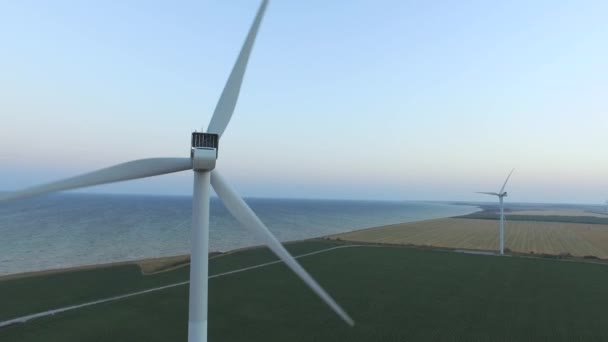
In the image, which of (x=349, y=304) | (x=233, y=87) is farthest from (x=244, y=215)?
(x=349, y=304)

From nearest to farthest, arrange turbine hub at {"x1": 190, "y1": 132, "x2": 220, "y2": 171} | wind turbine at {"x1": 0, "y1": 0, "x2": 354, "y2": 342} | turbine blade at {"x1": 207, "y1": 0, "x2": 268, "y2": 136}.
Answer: turbine hub at {"x1": 190, "y1": 132, "x2": 220, "y2": 171} → wind turbine at {"x1": 0, "y1": 0, "x2": 354, "y2": 342} → turbine blade at {"x1": 207, "y1": 0, "x2": 268, "y2": 136}

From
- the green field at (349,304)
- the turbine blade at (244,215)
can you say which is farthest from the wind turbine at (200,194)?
the green field at (349,304)

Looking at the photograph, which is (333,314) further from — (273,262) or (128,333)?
(273,262)

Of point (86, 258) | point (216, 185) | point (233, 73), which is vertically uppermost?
point (233, 73)

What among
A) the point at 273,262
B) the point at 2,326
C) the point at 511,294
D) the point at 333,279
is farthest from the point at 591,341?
the point at 2,326

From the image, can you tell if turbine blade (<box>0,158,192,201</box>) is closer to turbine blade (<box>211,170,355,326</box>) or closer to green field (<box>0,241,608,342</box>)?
turbine blade (<box>211,170,355,326</box>)

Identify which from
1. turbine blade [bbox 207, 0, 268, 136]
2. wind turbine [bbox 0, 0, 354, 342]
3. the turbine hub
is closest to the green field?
wind turbine [bbox 0, 0, 354, 342]
